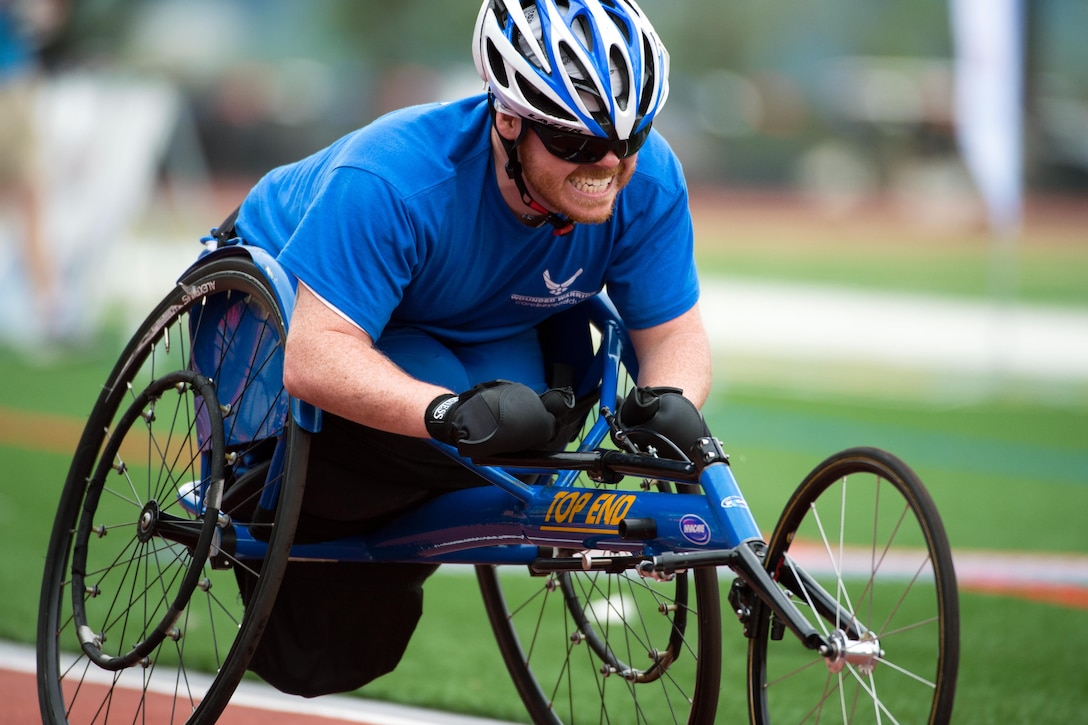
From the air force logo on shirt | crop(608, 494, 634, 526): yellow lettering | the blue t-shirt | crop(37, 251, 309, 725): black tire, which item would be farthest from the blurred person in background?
crop(608, 494, 634, 526): yellow lettering

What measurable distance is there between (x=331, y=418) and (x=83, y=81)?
9.53 meters

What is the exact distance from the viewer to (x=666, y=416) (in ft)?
9.51

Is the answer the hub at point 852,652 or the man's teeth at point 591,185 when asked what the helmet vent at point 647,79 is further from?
the hub at point 852,652

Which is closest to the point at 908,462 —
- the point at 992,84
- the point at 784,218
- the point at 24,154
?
the point at 992,84

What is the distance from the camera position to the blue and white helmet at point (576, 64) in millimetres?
2955

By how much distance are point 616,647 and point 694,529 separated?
50.3 inches

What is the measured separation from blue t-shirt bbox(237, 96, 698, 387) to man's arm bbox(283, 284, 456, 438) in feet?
0.16

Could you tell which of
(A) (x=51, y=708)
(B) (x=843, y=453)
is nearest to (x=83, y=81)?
(A) (x=51, y=708)

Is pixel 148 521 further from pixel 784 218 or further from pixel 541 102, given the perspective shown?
pixel 784 218

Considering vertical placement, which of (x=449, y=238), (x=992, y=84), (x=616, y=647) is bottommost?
(x=616, y=647)

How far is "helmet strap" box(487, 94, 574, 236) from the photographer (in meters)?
3.07

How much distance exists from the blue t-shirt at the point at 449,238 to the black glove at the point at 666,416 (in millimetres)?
443

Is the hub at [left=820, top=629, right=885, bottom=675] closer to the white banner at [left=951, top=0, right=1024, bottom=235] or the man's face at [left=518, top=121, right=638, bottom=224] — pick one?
the man's face at [left=518, top=121, right=638, bottom=224]

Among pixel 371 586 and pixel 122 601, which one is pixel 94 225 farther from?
pixel 371 586
